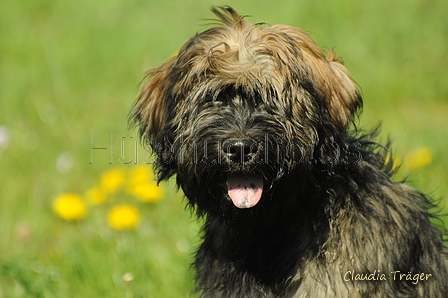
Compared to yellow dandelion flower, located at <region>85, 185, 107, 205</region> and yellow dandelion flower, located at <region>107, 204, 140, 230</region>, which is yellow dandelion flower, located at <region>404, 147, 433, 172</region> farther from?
yellow dandelion flower, located at <region>85, 185, 107, 205</region>

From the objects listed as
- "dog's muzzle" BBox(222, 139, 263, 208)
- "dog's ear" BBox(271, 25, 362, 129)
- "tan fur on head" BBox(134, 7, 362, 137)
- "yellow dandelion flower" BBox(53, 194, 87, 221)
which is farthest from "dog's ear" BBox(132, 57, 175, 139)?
"yellow dandelion flower" BBox(53, 194, 87, 221)

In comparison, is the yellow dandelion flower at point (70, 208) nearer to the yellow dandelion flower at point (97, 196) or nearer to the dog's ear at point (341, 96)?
the yellow dandelion flower at point (97, 196)

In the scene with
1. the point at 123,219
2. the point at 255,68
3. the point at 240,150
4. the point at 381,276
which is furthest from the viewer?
the point at 123,219

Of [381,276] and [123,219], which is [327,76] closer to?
[381,276]

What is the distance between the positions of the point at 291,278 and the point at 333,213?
0.43 m

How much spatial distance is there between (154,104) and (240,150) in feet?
2.89

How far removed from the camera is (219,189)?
3.18 m

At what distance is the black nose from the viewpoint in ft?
9.41

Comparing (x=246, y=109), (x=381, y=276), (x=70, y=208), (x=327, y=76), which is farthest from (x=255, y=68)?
(x=70, y=208)

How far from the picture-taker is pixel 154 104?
11.6 feet

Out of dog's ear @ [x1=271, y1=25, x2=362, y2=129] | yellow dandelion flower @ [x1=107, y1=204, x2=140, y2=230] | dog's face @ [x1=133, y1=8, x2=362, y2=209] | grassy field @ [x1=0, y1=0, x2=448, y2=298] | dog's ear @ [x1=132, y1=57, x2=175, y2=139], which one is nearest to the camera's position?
dog's face @ [x1=133, y1=8, x2=362, y2=209]

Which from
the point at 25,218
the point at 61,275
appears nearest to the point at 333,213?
the point at 61,275

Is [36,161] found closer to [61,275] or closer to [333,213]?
[61,275]

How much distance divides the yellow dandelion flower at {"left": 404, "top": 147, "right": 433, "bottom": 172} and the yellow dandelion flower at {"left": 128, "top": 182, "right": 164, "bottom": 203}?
2.31m
